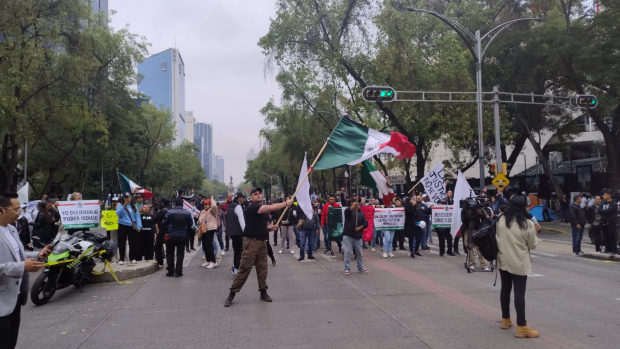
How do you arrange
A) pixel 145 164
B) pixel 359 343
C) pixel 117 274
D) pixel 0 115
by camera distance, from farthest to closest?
pixel 145 164
pixel 0 115
pixel 117 274
pixel 359 343

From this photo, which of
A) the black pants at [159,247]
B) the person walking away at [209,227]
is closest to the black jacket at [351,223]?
the person walking away at [209,227]

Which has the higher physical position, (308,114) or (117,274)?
(308,114)

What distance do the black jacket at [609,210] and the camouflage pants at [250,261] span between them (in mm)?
9709

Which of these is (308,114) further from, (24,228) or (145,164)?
(24,228)

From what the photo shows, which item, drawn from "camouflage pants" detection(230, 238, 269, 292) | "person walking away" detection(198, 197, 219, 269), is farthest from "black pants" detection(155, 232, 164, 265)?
"camouflage pants" detection(230, 238, 269, 292)

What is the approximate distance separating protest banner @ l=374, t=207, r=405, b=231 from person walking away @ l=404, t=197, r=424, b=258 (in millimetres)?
221

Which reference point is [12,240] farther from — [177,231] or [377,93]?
[377,93]

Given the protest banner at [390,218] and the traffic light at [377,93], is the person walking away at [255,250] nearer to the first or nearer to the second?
the protest banner at [390,218]

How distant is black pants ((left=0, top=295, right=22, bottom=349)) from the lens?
419cm

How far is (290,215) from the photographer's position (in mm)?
15719

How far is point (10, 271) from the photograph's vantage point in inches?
161

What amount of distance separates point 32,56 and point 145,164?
27.5 meters

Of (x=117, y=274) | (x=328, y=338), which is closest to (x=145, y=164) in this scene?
(x=117, y=274)

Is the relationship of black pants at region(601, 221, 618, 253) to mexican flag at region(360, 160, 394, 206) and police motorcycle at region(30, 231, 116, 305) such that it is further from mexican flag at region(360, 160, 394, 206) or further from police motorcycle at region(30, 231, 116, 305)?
police motorcycle at region(30, 231, 116, 305)
